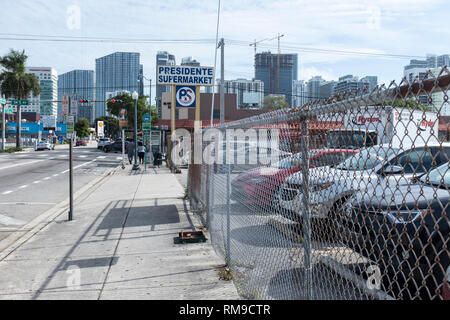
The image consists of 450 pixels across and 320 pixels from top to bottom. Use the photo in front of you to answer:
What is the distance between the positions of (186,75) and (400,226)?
16083 mm

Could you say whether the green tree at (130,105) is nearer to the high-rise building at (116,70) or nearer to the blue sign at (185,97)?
the blue sign at (185,97)

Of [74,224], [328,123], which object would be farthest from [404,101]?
[74,224]

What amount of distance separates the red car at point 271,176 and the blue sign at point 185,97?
13.0 meters

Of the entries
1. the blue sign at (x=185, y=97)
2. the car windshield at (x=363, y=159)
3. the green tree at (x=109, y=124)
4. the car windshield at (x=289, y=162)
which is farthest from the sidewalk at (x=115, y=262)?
the green tree at (x=109, y=124)

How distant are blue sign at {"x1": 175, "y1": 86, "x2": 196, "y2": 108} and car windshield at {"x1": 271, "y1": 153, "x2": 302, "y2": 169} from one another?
14486 millimetres

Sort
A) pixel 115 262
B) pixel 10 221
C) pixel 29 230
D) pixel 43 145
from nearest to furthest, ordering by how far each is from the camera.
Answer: pixel 115 262 < pixel 29 230 < pixel 10 221 < pixel 43 145

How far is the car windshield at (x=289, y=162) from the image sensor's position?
337cm

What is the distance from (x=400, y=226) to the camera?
160 inches

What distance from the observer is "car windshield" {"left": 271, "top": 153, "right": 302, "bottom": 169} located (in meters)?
3.37

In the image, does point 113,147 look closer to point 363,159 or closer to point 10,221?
point 10,221

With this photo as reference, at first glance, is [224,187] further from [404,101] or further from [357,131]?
[404,101]

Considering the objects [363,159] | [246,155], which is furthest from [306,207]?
[246,155]

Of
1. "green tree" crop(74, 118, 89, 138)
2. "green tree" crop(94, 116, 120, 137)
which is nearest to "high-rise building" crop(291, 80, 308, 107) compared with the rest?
"green tree" crop(74, 118, 89, 138)

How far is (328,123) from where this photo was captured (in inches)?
114
